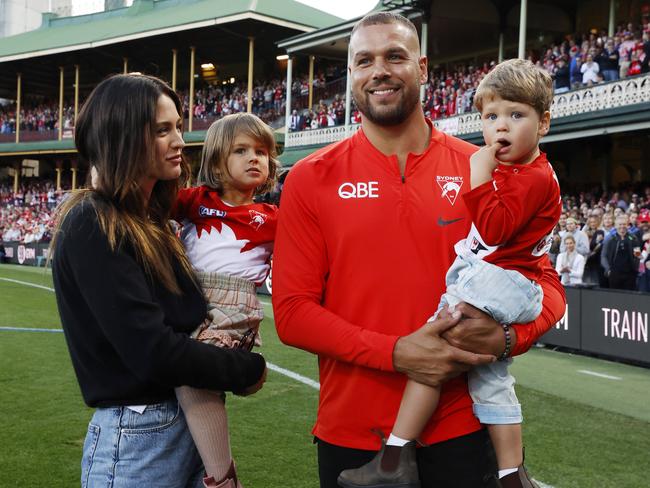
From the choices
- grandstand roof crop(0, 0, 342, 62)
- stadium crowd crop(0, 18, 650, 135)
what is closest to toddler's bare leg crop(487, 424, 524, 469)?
stadium crowd crop(0, 18, 650, 135)

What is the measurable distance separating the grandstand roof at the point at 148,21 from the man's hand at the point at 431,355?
31593 millimetres

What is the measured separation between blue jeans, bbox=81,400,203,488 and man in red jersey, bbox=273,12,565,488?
0.46 meters

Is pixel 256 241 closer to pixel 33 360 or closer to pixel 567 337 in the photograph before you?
pixel 33 360

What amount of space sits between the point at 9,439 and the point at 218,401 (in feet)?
13.9

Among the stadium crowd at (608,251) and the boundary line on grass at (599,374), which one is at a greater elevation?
the stadium crowd at (608,251)

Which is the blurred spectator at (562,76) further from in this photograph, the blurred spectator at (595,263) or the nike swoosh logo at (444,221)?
the nike swoosh logo at (444,221)

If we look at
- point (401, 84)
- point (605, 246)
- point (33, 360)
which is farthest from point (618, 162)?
point (401, 84)

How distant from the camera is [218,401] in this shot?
2480mm

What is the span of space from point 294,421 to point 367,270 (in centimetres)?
447

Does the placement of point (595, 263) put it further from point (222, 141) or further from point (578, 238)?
point (222, 141)

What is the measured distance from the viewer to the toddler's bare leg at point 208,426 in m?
2.39

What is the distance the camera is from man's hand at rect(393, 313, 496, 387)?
2295mm

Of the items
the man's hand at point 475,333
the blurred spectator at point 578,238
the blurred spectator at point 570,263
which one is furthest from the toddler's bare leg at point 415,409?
the blurred spectator at point 578,238

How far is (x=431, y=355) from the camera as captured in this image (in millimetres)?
2297
